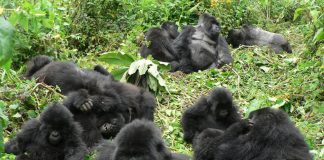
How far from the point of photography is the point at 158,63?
803cm

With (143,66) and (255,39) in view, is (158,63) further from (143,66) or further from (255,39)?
(255,39)

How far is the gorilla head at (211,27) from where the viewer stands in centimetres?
1029

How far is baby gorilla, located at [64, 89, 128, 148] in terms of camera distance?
220 inches

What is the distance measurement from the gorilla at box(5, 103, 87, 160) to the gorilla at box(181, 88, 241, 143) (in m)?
1.71

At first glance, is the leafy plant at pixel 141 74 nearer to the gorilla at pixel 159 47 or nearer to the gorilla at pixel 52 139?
the gorilla at pixel 159 47

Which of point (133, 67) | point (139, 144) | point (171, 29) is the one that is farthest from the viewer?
point (171, 29)

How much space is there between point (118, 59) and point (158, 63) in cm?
64

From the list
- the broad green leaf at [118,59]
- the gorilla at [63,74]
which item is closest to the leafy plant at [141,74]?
the broad green leaf at [118,59]

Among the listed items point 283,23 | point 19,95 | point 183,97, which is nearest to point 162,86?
point 183,97

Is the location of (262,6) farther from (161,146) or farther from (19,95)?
(161,146)

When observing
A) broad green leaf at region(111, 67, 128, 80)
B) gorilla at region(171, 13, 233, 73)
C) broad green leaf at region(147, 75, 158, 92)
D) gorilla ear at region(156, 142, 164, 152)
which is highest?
gorilla ear at region(156, 142, 164, 152)

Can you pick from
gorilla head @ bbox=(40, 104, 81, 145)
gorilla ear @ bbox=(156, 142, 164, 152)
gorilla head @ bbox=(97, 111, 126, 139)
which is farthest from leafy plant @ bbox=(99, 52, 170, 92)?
gorilla ear @ bbox=(156, 142, 164, 152)

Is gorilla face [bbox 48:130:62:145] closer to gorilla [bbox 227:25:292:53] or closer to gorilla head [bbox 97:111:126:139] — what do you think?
gorilla head [bbox 97:111:126:139]

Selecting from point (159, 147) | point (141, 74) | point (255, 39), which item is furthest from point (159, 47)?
point (159, 147)
